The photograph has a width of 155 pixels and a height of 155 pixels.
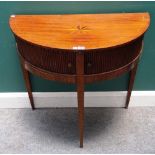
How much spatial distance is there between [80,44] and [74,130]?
599mm

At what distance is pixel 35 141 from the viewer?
1463 millimetres

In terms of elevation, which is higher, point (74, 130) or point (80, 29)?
point (80, 29)

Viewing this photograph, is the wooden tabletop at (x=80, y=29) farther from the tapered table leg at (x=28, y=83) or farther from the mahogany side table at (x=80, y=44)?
the tapered table leg at (x=28, y=83)

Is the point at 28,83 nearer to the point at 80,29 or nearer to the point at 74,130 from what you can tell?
the point at 74,130

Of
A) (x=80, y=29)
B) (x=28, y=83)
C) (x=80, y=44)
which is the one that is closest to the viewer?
(x=80, y=44)

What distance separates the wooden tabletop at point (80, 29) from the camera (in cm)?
108

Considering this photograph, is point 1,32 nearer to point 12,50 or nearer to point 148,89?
point 12,50

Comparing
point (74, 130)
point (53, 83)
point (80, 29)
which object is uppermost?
point (80, 29)

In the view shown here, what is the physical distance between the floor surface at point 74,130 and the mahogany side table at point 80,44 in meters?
0.30

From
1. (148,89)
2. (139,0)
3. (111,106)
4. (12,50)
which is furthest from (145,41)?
(12,50)

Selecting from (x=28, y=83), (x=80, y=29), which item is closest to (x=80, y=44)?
(x=80, y=29)

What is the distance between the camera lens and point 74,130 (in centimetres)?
152

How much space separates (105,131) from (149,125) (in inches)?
9.2

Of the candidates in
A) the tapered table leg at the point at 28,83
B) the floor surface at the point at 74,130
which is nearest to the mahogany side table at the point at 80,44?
the tapered table leg at the point at 28,83
